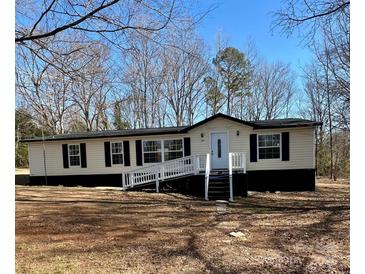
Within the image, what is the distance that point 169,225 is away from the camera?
6816mm

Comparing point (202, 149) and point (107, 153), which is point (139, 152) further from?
point (202, 149)

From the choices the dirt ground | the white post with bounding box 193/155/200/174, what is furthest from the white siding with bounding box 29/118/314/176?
the dirt ground

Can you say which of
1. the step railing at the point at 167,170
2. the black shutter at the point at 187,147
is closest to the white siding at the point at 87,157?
the black shutter at the point at 187,147

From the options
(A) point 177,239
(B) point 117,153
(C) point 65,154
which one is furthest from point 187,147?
(A) point 177,239

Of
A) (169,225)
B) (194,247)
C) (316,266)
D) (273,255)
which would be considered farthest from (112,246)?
(316,266)

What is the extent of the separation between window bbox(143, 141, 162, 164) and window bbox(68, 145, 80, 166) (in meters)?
4.05

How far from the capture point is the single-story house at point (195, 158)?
13.6 metres

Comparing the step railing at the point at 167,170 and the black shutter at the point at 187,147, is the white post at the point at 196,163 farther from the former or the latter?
the black shutter at the point at 187,147

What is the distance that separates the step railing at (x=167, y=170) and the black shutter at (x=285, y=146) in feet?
12.4

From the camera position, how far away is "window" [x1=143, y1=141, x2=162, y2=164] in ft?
51.3

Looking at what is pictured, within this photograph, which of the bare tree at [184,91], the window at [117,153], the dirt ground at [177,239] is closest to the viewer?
the dirt ground at [177,239]

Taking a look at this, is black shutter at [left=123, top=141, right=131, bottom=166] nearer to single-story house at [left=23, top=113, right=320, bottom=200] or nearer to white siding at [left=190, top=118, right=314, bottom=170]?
single-story house at [left=23, top=113, right=320, bottom=200]

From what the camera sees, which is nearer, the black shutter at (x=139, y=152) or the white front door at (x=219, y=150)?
the white front door at (x=219, y=150)
